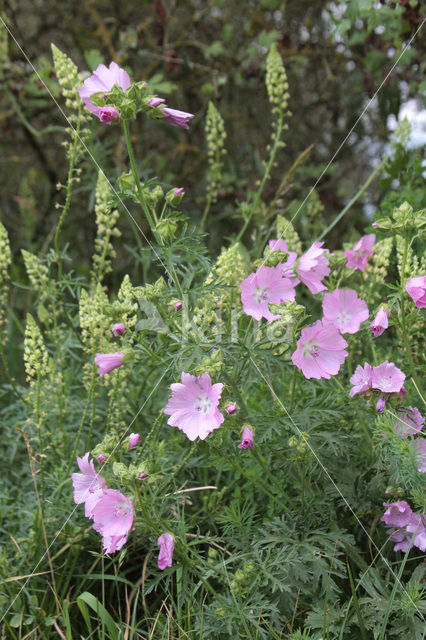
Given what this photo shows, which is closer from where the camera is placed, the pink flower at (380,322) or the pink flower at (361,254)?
the pink flower at (380,322)

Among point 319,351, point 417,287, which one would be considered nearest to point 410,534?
point 319,351

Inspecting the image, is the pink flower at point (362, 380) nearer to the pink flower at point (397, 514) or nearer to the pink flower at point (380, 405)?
the pink flower at point (380, 405)

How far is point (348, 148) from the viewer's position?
13.0 feet

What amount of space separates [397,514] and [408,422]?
0.23m

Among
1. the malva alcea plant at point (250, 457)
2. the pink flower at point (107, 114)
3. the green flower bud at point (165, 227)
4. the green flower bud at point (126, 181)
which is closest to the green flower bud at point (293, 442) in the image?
the malva alcea plant at point (250, 457)

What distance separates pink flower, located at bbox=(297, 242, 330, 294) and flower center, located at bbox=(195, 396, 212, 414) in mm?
411

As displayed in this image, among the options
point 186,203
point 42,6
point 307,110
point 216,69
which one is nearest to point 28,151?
point 42,6

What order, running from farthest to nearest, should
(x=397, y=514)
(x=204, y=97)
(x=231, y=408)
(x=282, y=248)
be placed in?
1. (x=204, y=97)
2. (x=282, y=248)
3. (x=397, y=514)
4. (x=231, y=408)

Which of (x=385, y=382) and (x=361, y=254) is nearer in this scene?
(x=385, y=382)

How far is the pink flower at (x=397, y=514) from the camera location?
156 cm

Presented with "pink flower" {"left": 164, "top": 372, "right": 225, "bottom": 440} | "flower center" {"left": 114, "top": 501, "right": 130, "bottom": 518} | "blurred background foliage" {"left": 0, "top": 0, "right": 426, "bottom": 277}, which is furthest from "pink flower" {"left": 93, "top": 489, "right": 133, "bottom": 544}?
"blurred background foliage" {"left": 0, "top": 0, "right": 426, "bottom": 277}

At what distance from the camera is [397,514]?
5.24 feet

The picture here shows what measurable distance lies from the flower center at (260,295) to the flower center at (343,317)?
224 mm

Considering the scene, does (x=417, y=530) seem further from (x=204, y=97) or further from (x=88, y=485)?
→ (x=204, y=97)
